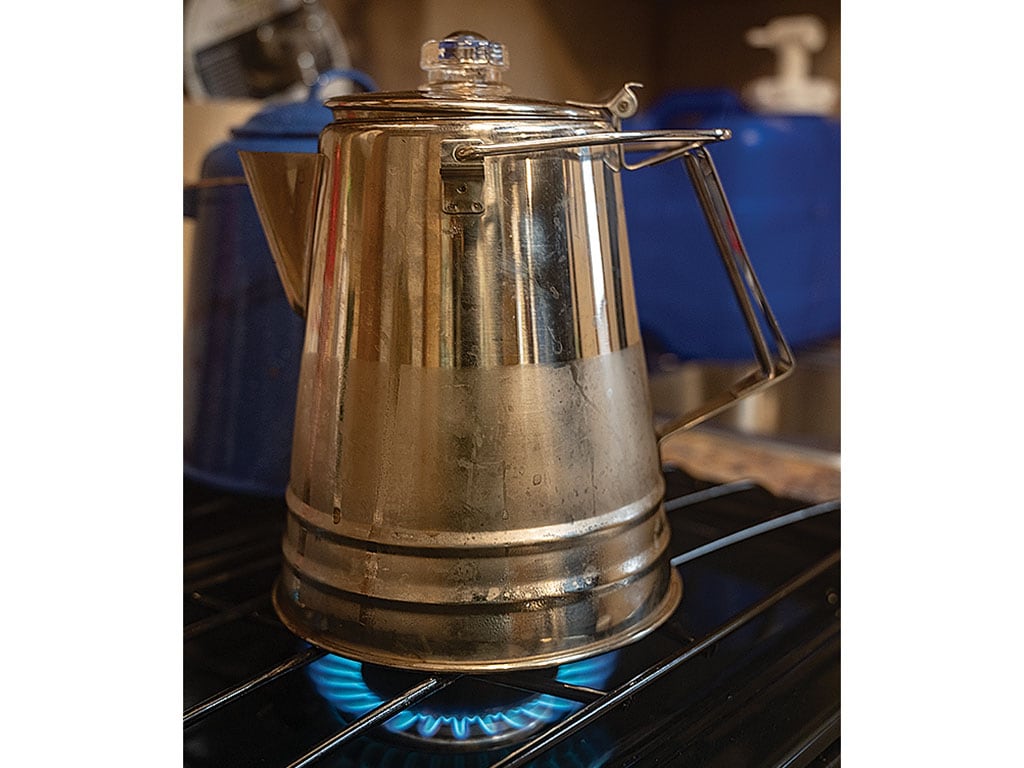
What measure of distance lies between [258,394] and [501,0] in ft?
1.74

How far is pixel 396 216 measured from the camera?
20.2 inches

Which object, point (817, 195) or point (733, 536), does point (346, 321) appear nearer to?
point (733, 536)

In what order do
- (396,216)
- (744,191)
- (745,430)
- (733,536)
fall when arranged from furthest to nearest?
(745,430) < (744,191) < (733,536) < (396,216)

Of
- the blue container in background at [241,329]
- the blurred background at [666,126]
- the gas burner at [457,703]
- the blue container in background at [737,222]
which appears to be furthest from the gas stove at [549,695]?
the blue container in background at [737,222]

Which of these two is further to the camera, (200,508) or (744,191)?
(744,191)

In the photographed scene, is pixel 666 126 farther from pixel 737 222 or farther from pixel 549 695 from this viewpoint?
pixel 549 695

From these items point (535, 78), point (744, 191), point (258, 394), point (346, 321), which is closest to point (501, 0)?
point (535, 78)

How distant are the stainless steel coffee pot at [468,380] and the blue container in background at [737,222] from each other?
49cm

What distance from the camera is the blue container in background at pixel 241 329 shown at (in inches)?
29.5

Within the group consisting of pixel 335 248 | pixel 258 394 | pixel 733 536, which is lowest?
pixel 733 536

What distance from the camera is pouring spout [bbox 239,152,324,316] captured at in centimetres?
58

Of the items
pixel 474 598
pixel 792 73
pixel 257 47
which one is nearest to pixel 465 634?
pixel 474 598

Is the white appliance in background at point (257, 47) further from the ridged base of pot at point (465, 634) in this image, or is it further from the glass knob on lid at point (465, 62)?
the ridged base of pot at point (465, 634)

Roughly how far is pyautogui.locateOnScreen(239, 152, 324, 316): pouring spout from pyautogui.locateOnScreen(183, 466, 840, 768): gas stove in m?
0.19
